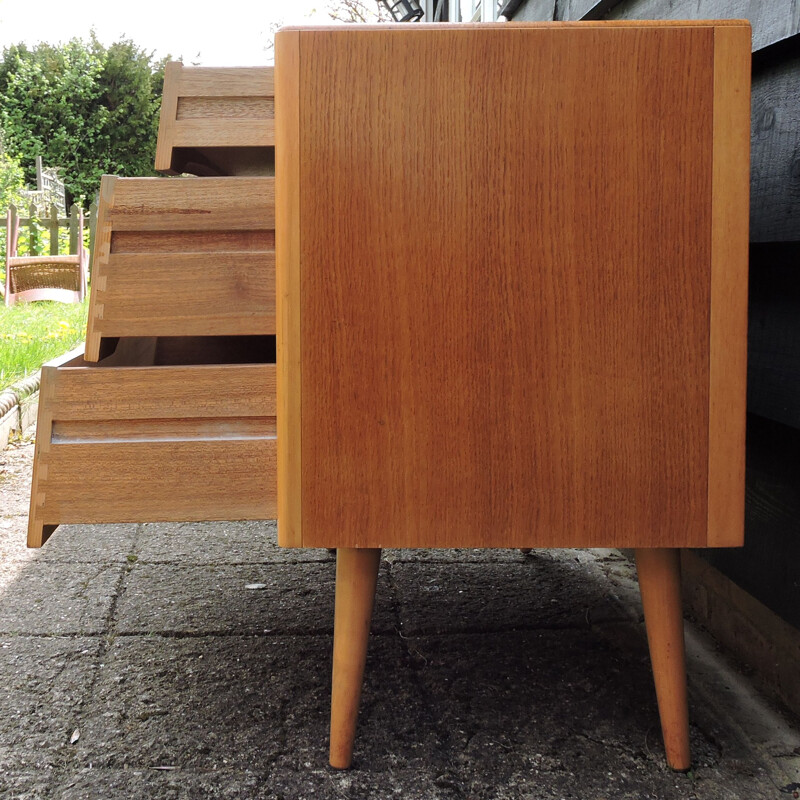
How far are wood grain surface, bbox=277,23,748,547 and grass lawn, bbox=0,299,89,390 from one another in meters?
2.74

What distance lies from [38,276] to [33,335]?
2742mm

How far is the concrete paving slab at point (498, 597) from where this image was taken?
164 centimetres

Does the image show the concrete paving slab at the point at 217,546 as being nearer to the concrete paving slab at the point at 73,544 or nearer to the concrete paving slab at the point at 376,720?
the concrete paving slab at the point at 73,544

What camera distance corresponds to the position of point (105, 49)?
16.5 m

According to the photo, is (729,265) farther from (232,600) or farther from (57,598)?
(57,598)

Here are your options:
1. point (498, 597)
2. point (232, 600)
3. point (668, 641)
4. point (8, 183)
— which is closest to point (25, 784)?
point (232, 600)

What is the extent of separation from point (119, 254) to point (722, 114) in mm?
796

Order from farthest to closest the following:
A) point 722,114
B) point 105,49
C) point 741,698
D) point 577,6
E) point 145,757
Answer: point 105,49 < point 577,6 < point 741,698 < point 145,757 < point 722,114

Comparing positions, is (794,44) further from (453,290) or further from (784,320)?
(453,290)

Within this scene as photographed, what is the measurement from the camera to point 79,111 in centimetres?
1559

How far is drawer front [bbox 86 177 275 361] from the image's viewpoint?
3.92ft

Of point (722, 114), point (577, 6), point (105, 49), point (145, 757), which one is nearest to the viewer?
point (722, 114)

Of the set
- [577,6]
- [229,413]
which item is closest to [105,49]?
[577,6]

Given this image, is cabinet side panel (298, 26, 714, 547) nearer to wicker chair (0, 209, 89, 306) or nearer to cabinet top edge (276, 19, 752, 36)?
cabinet top edge (276, 19, 752, 36)
